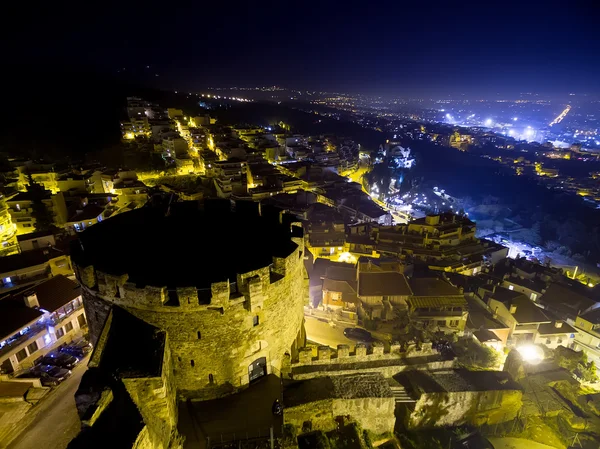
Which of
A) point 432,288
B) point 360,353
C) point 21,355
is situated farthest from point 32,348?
point 432,288

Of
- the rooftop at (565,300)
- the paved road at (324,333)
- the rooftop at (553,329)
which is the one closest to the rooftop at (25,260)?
the paved road at (324,333)

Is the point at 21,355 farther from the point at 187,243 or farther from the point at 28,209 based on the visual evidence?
the point at 28,209

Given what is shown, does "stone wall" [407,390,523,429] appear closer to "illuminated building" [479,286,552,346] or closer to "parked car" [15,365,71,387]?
"illuminated building" [479,286,552,346]

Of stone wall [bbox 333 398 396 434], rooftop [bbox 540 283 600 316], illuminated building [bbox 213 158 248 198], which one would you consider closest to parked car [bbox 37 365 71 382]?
stone wall [bbox 333 398 396 434]

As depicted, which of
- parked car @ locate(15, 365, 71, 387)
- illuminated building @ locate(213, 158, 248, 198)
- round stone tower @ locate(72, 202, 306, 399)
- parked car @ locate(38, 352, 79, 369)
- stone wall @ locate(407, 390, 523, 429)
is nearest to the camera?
round stone tower @ locate(72, 202, 306, 399)

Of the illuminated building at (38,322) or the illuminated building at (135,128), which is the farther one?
the illuminated building at (135,128)

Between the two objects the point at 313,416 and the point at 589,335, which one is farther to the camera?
the point at 589,335

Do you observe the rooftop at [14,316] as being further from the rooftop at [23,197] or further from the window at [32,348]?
the rooftop at [23,197]
